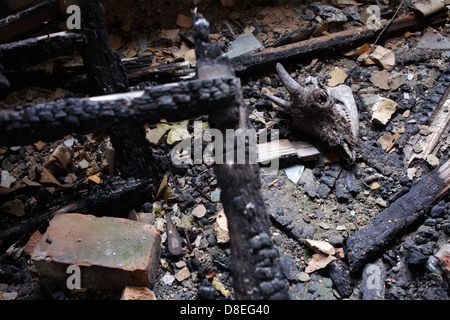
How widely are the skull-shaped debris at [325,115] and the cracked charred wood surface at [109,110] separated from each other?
1044 mm

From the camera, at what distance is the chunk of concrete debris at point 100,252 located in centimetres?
221

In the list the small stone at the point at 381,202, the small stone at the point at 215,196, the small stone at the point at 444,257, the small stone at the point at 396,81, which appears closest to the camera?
the small stone at the point at 444,257

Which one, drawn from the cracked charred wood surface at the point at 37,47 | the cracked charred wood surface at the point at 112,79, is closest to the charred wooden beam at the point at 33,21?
the cracked charred wood surface at the point at 37,47

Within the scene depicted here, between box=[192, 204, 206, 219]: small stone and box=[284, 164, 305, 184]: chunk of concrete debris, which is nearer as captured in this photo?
box=[192, 204, 206, 219]: small stone

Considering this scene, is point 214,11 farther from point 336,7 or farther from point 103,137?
point 103,137

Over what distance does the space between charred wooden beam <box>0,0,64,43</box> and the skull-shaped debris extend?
1889mm

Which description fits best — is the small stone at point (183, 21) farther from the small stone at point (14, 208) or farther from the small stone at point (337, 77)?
the small stone at point (14, 208)

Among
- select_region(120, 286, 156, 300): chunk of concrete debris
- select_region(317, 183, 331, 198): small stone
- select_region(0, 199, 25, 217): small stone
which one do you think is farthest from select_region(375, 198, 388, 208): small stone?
select_region(0, 199, 25, 217): small stone

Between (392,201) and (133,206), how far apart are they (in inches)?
70.9

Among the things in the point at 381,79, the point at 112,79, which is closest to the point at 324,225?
the point at 381,79

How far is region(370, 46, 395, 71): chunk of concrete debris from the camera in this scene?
11.1 ft

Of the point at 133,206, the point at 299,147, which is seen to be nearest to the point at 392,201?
the point at 299,147

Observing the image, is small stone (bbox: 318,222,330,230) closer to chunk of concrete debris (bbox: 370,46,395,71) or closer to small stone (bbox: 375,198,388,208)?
small stone (bbox: 375,198,388,208)

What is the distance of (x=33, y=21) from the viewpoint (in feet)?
10.2
